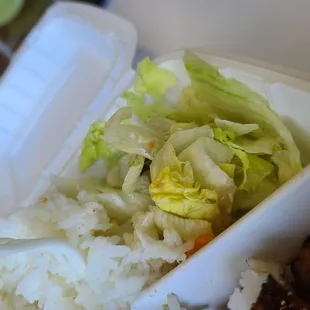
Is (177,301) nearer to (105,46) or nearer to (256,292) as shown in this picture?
(256,292)

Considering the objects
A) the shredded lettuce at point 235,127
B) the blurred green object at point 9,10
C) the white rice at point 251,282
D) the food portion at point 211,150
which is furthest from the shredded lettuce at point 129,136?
the blurred green object at point 9,10

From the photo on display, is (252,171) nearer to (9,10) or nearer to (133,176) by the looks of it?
(133,176)

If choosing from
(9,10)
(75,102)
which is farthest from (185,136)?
(9,10)

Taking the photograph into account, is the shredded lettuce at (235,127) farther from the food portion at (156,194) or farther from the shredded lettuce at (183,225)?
the shredded lettuce at (183,225)

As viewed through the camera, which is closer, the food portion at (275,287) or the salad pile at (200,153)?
the food portion at (275,287)

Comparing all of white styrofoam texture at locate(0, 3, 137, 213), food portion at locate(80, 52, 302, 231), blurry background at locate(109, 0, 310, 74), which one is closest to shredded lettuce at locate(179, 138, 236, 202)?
food portion at locate(80, 52, 302, 231)

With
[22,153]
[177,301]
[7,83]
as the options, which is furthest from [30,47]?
[177,301]

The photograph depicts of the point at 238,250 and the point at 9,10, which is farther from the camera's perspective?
the point at 9,10
